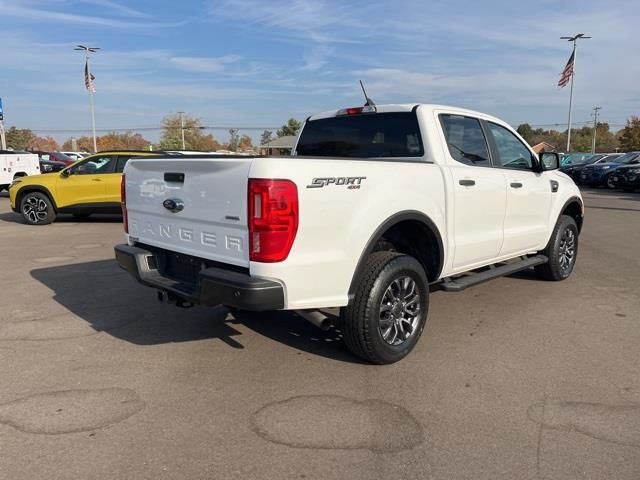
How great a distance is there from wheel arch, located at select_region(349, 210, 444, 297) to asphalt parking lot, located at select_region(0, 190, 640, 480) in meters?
0.66

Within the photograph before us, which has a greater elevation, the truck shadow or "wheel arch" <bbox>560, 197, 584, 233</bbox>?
"wheel arch" <bbox>560, 197, 584, 233</bbox>

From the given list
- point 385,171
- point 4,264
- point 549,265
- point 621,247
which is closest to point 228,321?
point 385,171

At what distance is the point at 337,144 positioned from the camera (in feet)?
17.2

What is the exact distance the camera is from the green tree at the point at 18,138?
82.0 metres

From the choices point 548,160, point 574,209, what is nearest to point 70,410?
point 548,160

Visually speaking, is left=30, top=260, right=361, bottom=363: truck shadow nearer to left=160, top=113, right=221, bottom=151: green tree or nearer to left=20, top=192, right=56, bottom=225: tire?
left=20, top=192, right=56, bottom=225: tire

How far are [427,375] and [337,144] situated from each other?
2.45 metres

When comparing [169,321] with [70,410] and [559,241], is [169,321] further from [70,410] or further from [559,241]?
[559,241]

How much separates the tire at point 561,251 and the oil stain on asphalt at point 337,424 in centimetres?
389

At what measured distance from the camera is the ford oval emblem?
12.6 ft

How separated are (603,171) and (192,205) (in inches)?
1008

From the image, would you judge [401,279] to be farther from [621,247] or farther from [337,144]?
[621,247]

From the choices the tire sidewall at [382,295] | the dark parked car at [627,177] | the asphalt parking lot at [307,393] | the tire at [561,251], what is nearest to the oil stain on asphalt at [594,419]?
the asphalt parking lot at [307,393]

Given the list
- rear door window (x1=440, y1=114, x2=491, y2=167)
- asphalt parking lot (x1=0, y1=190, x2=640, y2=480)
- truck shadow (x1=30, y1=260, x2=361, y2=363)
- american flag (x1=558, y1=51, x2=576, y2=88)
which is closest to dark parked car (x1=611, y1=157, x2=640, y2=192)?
american flag (x1=558, y1=51, x2=576, y2=88)
